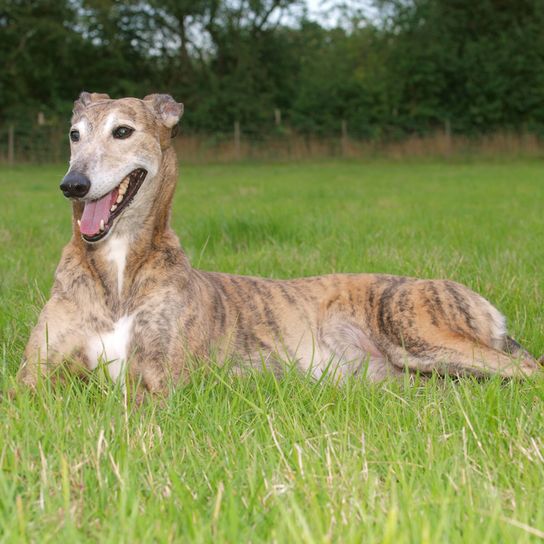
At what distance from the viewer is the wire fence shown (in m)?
32.8

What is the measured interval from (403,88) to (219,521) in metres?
39.0

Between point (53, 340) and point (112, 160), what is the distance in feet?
3.10

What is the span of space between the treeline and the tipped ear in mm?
32486

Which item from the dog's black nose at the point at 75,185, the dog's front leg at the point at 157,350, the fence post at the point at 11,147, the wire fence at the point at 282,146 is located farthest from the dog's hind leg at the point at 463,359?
the fence post at the point at 11,147

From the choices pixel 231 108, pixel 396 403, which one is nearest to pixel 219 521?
pixel 396 403

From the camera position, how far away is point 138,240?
3852 mm

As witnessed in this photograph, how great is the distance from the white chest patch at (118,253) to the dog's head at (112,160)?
12cm

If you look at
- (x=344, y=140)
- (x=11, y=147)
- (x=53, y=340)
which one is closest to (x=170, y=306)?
(x=53, y=340)

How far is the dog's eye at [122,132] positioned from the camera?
12.7ft

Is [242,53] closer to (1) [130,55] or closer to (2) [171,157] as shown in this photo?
(1) [130,55]

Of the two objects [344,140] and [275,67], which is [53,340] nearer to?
[344,140]

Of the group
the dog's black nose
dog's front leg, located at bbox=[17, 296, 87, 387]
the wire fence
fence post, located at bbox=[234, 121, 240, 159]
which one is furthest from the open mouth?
fence post, located at bbox=[234, 121, 240, 159]

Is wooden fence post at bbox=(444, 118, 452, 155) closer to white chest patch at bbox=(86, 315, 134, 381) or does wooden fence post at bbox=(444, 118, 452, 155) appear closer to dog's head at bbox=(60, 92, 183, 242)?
dog's head at bbox=(60, 92, 183, 242)

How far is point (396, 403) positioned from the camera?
2.96 m
